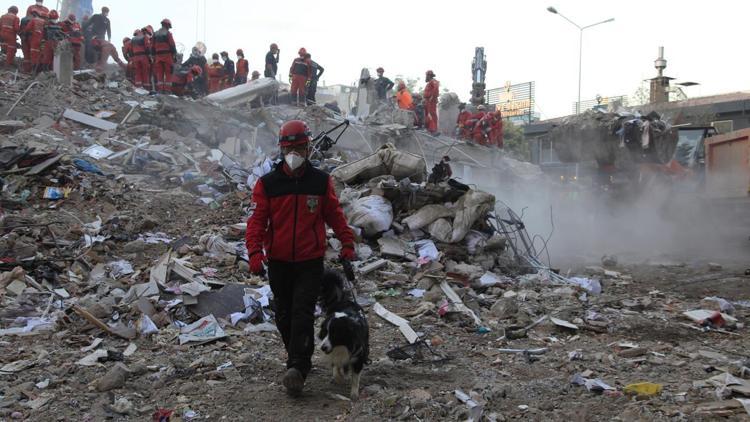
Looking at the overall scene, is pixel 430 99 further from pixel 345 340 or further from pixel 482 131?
pixel 345 340

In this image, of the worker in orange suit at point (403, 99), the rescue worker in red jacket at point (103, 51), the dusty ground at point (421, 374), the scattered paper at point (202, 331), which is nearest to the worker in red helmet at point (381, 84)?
the worker in orange suit at point (403, 99)

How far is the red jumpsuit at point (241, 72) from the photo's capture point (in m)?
18.1

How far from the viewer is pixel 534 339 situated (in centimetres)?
512

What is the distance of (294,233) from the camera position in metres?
3.63

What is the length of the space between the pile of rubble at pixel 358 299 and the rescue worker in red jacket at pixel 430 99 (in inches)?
342

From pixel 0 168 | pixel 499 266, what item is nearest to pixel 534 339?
pixel 499 266

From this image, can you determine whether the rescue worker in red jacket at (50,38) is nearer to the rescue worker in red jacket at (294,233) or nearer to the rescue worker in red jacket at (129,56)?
the rescue worker in red jacket at (129,56)

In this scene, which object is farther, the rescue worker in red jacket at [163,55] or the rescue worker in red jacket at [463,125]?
the rescue worker in red jacket at [463,125]

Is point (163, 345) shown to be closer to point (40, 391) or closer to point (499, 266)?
point (40, 391)

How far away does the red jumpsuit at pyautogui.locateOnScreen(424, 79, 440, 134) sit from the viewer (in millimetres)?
18328

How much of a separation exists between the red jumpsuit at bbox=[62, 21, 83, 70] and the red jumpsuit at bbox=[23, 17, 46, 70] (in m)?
0.61

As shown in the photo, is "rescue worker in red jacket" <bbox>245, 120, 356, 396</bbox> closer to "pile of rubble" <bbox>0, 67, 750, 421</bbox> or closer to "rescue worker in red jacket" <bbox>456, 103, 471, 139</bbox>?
"pile of rubble" <bbox>0, 67, 750, 421</bbox>

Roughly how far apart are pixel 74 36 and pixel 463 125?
36.3 ft

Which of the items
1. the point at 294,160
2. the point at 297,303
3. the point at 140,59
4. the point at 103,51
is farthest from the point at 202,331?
the point at 103,51
